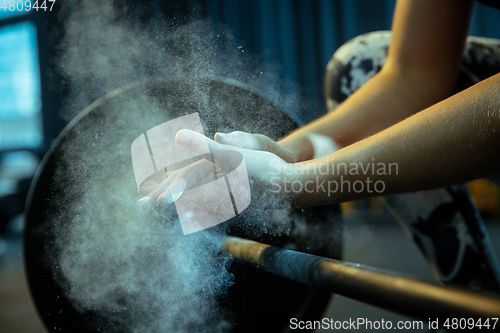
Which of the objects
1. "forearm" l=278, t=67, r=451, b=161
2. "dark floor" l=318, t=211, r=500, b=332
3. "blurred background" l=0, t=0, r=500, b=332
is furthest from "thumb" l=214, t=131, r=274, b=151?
"blurred background" l=0, t=0, r=500, b=332

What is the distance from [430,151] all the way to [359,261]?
93cm

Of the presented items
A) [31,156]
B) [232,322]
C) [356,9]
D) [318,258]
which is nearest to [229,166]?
[318,258]

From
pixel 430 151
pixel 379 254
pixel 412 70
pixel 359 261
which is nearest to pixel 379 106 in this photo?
pixel 412 70

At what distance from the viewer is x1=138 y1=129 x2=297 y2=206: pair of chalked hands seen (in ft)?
0.88

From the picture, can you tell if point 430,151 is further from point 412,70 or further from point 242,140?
Answer: point 412,70

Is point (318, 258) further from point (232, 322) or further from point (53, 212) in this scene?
point (53, 212)

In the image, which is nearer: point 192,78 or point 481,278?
point 192,78

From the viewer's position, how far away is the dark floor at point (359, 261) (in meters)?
0.72

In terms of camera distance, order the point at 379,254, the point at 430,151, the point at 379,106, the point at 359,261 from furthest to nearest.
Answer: the point at 379,254 → the point at 359,261 → the point at 379,106 → the point at 430,151

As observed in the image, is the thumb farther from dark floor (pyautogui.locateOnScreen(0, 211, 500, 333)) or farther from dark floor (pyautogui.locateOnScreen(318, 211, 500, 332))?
dark floor (pyautogui.locateOnScreen(318, 211, 500, 332))

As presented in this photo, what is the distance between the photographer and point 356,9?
193cm

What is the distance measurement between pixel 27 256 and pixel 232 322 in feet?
0.76

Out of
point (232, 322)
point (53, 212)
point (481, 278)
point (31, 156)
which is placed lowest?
point (31, 156)

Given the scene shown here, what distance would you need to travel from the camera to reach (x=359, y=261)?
111 cm
